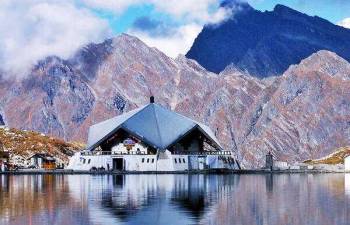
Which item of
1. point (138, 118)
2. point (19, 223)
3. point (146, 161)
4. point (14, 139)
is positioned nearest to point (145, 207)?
point (19, 223)

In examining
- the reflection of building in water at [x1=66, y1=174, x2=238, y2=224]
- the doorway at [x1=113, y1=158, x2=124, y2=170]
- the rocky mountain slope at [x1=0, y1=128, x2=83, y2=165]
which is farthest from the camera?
the rocky mountain slope at [x1=0, y1=128, x2=83, y2=165]

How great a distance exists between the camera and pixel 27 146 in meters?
169

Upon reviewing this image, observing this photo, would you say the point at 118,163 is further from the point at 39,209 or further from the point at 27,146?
the point at 39,209

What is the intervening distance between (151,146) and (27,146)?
47.2 metres

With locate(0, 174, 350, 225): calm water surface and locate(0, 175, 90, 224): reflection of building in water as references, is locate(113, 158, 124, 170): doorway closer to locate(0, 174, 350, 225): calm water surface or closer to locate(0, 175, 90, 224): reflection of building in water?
locate(0, 174, 350, 225): calm water surface

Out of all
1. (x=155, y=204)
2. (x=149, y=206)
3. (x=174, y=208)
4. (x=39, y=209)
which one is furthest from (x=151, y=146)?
(x=39, y=209)

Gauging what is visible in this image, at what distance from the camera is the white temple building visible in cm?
12375

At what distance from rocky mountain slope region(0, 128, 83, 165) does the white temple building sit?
21.7m

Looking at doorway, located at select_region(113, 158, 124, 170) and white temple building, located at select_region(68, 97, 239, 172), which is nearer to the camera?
white temple building, located at select_region(68, 97, 239, 172)

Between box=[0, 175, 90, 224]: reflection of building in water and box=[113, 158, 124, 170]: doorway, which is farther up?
box=[113, 158, 124, 170]: doorway

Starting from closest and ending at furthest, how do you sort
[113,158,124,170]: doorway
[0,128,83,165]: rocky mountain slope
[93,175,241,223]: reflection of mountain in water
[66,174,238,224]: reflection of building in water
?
1. [66,174,238,224]: reflection of building in water
2. [93,175,241,223]: reflection of mountain in water
3. [113,158,124,170]: doorway
4. [0,128,83,165]: rocky mountain slope

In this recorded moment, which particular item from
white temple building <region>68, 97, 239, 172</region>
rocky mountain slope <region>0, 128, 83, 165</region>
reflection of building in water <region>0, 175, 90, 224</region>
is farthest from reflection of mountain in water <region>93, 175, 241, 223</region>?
rocky mountain slope <region>0, 128, 83, 165</region>

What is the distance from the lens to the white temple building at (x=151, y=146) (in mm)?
123750

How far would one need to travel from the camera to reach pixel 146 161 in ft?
406
